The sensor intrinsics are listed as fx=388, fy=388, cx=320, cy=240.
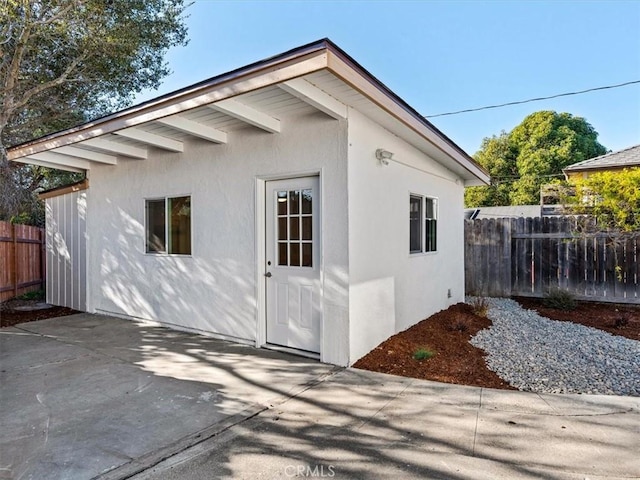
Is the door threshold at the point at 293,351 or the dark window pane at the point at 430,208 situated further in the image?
the dark window pane at the point at 430,208

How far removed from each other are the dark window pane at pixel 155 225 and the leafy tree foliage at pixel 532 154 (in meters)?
25.8

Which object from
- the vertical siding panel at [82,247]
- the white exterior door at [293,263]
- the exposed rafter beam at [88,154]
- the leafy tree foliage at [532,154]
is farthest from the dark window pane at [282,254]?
the leafy tree foliage at [532,154]

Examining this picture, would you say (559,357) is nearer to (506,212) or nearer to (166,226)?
(166,226)

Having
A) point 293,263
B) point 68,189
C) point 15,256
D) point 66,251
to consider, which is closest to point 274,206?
point 293,263

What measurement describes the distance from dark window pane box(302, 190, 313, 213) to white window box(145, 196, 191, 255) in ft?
6.98

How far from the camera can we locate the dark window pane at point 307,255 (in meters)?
4.74

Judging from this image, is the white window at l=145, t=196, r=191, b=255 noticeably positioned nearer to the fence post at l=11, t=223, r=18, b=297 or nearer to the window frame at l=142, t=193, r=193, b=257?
the window frame at l=142, t=193, r=193, b=257

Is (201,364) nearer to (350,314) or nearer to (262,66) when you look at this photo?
(350,314)

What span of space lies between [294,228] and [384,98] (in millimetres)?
1892

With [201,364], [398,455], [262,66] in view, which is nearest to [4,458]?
[201,364]

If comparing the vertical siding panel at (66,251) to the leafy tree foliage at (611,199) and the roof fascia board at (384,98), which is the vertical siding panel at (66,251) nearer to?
the roof fascia board at (384,98)

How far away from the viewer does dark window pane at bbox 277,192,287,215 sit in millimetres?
5008

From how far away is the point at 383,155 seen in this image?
4.87 meters

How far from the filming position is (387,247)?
5.17m
